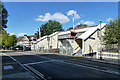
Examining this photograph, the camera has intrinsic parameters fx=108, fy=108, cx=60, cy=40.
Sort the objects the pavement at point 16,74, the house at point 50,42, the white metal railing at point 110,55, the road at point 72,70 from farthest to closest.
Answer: the house at point 50,42
the white metal railing at point 110,55
the road at point 72,70
the pavement at point 16,74

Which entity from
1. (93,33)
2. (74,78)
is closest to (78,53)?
(93,33)

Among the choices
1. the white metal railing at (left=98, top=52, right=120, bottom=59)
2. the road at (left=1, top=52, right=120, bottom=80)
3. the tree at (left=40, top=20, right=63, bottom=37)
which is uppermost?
the tree at (left=40, top=20, right=63, bottom=37)

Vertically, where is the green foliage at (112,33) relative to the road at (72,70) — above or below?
above

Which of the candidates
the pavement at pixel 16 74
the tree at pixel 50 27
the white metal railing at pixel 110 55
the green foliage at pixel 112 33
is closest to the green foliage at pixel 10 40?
the tree at pixel 50 27

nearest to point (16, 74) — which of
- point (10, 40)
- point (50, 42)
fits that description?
point (50, 42)

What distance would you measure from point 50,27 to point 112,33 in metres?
48.9

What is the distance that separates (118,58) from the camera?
51.4 ft

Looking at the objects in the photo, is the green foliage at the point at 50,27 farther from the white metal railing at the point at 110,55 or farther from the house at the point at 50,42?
the white metal railing at the point at 110,55

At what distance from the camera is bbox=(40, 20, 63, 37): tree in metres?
66.5

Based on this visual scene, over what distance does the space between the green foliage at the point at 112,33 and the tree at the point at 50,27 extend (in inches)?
1707

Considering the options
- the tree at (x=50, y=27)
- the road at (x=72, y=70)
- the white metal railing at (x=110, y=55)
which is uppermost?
the tree at (x=50, y=27)

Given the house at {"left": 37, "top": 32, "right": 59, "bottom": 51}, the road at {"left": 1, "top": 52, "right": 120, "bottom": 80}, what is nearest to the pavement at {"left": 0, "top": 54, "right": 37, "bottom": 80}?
the road at {"left": 1, "top": 52, "right": 120, "bottom": 80}

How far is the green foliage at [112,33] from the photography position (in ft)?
71.7

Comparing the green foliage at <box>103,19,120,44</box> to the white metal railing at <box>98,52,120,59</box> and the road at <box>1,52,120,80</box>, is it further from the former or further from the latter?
the road at <box>1,52,120,80</box>
